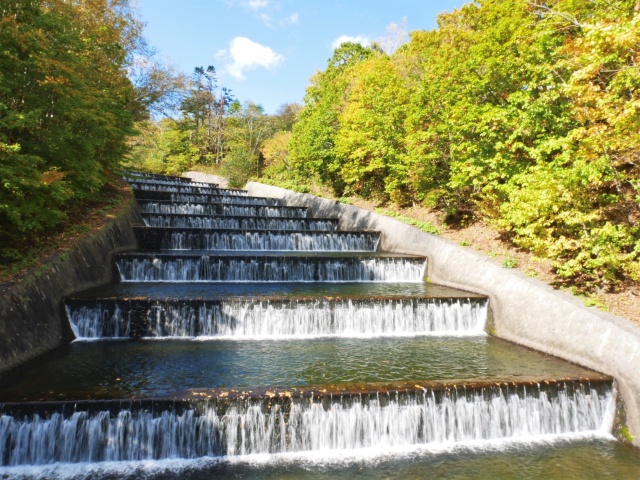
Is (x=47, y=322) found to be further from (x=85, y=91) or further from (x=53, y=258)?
(x=85, y=91)

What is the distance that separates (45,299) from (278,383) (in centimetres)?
616

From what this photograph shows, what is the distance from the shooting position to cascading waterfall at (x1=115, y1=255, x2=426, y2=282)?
1330cm

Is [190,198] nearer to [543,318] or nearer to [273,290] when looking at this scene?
[273,290]

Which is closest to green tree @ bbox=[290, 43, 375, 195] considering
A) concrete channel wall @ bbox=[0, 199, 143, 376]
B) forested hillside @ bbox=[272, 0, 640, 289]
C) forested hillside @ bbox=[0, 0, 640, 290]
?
forested hillside @ bbox=[0, 0, 640, 290]

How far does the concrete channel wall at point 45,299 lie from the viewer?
7824mm

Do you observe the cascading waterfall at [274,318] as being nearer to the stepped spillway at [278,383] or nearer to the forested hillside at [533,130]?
the stepped spillway at [278,383]

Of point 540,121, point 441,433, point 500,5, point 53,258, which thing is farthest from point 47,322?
point 500,5

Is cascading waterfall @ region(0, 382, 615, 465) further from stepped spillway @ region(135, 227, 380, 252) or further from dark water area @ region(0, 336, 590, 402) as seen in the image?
stepped spillway @ region(135, 227, 380, 252)

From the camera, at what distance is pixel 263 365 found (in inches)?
314

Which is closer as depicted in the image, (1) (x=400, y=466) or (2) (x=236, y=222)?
(1) (x=400, y=466)

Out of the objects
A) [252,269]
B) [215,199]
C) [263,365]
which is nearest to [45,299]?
[263,365]

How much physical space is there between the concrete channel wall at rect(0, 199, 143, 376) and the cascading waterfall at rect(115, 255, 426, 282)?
42.4 inches

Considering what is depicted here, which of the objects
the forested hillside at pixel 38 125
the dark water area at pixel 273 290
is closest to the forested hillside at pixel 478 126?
the forested hillside at pixel 38 125

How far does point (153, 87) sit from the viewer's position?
29781mm
